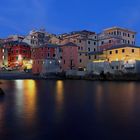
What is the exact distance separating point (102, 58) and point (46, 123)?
70.9m

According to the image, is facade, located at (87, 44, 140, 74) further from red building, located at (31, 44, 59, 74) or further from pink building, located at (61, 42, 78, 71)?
red building, located at (31, 44, 59, 74)

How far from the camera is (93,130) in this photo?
46.4 ft

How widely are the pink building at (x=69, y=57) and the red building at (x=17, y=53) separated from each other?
2303cm

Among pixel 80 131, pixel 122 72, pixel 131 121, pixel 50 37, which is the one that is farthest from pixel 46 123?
pixel 50 37

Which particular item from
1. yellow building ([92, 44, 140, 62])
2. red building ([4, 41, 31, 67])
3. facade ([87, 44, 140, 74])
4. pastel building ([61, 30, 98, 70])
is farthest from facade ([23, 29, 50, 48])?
yellow building ([92, 44, 140, 62])

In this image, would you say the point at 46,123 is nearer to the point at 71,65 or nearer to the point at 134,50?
the point at 134,50

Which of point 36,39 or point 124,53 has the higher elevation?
point 36,39

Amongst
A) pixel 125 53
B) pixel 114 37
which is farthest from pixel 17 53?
pixel 125 53

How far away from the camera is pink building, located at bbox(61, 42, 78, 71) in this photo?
93750 mm

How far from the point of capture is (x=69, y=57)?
9388cm

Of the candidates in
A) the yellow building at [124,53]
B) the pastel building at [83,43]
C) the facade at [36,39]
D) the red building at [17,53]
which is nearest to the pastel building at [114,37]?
the pastel building at [83,43]

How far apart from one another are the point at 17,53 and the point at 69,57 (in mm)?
27489

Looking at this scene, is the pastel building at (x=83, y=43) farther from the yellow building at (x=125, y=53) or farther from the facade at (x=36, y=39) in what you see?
the yellow building at (x=125, y=53)

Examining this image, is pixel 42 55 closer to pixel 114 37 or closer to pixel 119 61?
pixel 114 37
